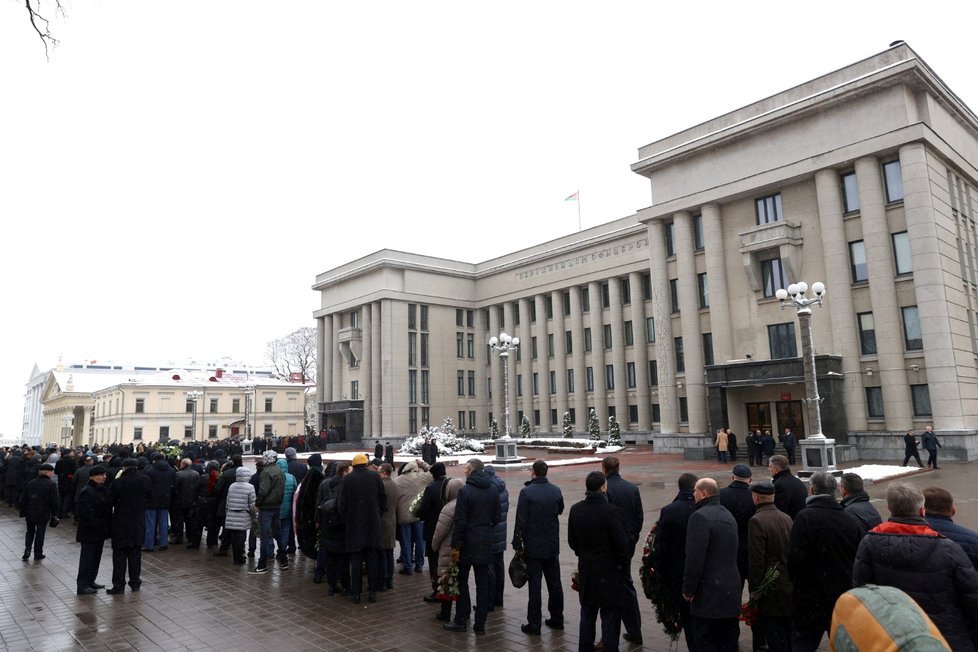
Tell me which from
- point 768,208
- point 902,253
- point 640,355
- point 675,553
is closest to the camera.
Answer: point 675,553

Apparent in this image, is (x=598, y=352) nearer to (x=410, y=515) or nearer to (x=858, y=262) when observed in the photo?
(x=858, y=262)

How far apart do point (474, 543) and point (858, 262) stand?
93.9 ft

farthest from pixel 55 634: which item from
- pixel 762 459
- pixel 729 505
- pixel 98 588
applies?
pixel 762 459

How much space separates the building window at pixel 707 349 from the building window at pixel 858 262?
25.6 ft

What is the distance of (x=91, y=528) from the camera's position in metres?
9.37

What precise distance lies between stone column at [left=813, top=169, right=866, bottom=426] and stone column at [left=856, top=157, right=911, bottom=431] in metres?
0.96

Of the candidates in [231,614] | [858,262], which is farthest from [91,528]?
[858,262]

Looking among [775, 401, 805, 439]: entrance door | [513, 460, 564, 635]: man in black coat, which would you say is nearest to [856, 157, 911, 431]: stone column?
[775, 401, 805, 439]: entrance door

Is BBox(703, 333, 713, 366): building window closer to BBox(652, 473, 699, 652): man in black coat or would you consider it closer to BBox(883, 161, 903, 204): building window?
BBox(883, 161, 903, 204): building window

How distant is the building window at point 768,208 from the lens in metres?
32.3

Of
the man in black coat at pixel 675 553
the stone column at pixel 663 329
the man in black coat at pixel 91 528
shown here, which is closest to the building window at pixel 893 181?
the stone column at pixel 663 329

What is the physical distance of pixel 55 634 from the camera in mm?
7277

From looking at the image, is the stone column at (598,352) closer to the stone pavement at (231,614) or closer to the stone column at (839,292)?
the stone column at (839,292)

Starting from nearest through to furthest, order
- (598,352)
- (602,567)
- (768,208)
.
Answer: (602,567)
(768,208)
(598,352)
